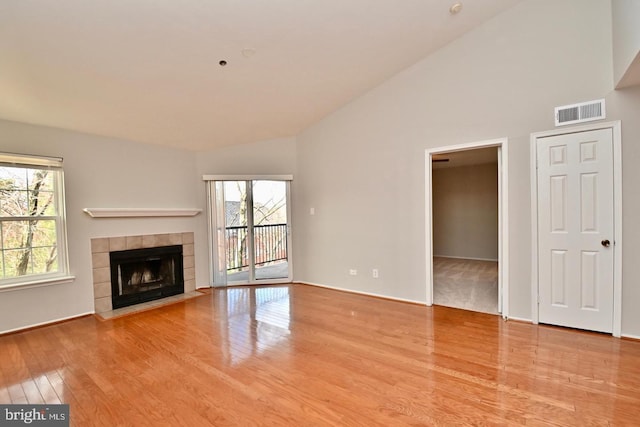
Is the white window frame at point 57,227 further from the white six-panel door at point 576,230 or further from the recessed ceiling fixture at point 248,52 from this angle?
the white six-panel door at point 576,230

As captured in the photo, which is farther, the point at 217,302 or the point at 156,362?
the point at 217,302

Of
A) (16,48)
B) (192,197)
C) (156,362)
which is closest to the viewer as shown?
(16,48)

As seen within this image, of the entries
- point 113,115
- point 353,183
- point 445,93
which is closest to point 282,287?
point 353,183

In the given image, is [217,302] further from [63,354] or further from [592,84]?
[592,84]

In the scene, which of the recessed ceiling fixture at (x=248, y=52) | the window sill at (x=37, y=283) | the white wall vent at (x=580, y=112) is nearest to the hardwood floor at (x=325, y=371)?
the window sill at (x=37, y=283)

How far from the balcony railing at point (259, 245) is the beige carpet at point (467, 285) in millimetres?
2751

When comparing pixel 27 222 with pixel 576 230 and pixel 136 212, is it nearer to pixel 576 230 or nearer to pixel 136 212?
pixel 136 212

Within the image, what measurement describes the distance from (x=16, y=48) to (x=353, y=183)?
12.5 ft

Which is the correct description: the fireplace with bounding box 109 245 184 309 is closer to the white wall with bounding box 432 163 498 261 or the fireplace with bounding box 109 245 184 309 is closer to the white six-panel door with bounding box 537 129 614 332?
the white six-panel door with bounding box 537 129 614 332

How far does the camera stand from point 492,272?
5.75 meters

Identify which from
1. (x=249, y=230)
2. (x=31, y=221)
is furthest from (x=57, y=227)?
(x=249, y=230)

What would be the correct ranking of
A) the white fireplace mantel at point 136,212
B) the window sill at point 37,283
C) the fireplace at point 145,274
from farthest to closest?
the fireplace at point 145,274 → the white fireplace mantel at point 136,212 → the window sill at point 37,283

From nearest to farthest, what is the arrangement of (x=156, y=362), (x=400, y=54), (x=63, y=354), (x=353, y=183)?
1. (x=156, y=362)
2. (x=63, y=354)
3. (x=400, y=54)
4. (x=353, y=183)

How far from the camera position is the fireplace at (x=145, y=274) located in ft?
13.5
